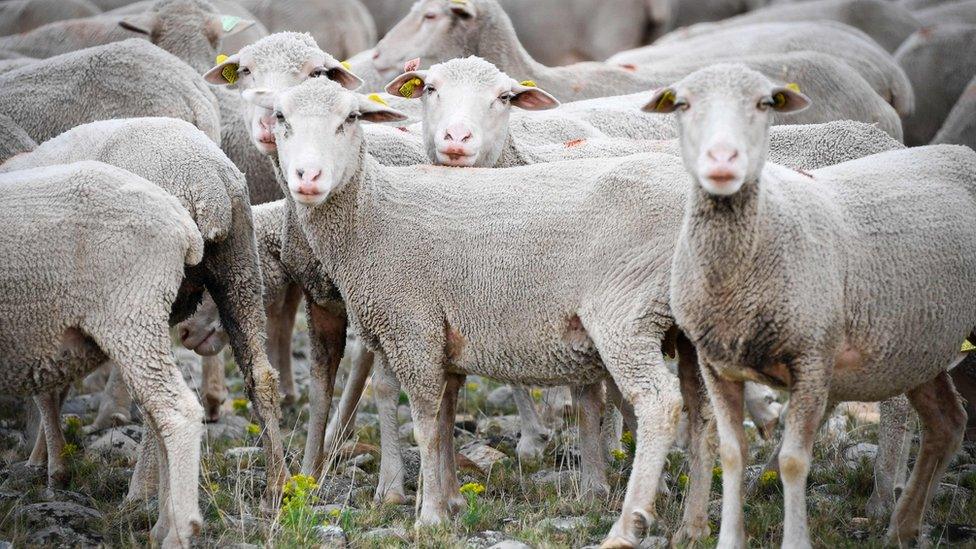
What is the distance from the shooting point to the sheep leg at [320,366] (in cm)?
749

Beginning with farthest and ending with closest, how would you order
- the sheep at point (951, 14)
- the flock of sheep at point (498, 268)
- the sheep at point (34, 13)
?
the sheep at point (951, 14), the sheep at point (34, 13), the flock of sheep at point (498, 268)

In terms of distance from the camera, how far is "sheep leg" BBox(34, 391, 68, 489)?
24.5ft

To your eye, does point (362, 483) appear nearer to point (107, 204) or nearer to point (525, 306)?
point (525, 306)

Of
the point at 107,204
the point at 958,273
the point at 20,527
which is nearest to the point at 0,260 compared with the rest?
the point at 107,204

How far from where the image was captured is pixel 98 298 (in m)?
5.96

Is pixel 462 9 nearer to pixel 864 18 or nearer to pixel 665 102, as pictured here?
pixel 665 102

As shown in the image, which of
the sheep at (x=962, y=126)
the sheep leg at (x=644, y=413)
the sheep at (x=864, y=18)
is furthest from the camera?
the sheep at (x=864, y=18)

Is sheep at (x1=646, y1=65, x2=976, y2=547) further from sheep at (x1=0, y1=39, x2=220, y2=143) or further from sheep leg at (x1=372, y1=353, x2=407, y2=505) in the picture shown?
sheep at (x1=0, y1=39, x2=220, y2=143)

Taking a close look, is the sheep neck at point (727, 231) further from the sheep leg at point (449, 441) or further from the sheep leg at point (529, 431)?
the sheep leg at point (529, 431)

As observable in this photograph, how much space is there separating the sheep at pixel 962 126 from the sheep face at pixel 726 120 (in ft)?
18.2

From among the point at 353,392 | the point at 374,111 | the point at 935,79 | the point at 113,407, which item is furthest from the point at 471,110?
the point at 935,79

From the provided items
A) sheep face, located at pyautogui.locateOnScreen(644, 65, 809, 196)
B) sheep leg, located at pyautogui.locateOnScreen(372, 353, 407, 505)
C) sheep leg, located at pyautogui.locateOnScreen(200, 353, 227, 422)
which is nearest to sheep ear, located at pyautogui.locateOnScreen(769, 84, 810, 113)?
sheep face, located at pyautogui.locateOnScreen(644, 65, 809, 196)

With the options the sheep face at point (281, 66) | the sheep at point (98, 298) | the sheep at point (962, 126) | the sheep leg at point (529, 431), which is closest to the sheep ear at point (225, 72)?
the sheep face at point (281, 66)

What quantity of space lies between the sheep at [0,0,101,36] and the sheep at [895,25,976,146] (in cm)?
808
